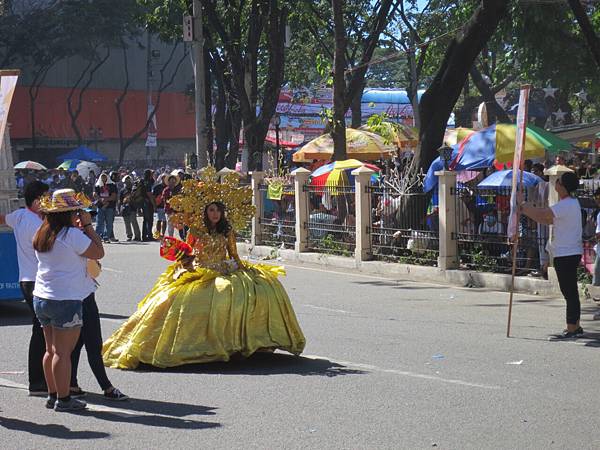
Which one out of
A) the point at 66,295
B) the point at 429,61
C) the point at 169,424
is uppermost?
the point at 429,61

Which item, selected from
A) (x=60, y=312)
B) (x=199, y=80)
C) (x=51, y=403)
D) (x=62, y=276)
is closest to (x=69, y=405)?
(x=51, y=403)

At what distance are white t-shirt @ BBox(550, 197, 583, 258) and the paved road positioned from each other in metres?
1.02

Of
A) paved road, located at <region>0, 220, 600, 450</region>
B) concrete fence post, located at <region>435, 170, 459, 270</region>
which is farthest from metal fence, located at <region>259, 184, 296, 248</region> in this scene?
paved road, located at <region>0, 220, 600, 450</region>

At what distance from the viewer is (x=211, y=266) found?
1016cm

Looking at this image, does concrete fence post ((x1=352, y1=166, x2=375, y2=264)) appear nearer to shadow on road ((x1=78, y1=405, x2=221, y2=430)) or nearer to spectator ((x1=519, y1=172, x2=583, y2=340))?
spectator ((x1=519, y1=172, x2=583, y2=340))

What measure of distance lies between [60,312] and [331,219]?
1384 cm

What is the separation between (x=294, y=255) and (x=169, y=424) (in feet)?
47.6

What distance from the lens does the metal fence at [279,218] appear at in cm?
2306

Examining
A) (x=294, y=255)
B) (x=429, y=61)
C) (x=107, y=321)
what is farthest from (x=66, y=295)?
(x=429, y=61)

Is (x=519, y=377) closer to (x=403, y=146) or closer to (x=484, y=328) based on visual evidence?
A: (x=484, y=328)

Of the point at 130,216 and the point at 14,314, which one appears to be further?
the point at 130,216

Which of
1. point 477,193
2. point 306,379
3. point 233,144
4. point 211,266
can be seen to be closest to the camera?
point 306,379

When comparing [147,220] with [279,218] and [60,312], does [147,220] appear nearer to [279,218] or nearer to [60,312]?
[279,218]

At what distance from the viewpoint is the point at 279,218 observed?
2350cm
